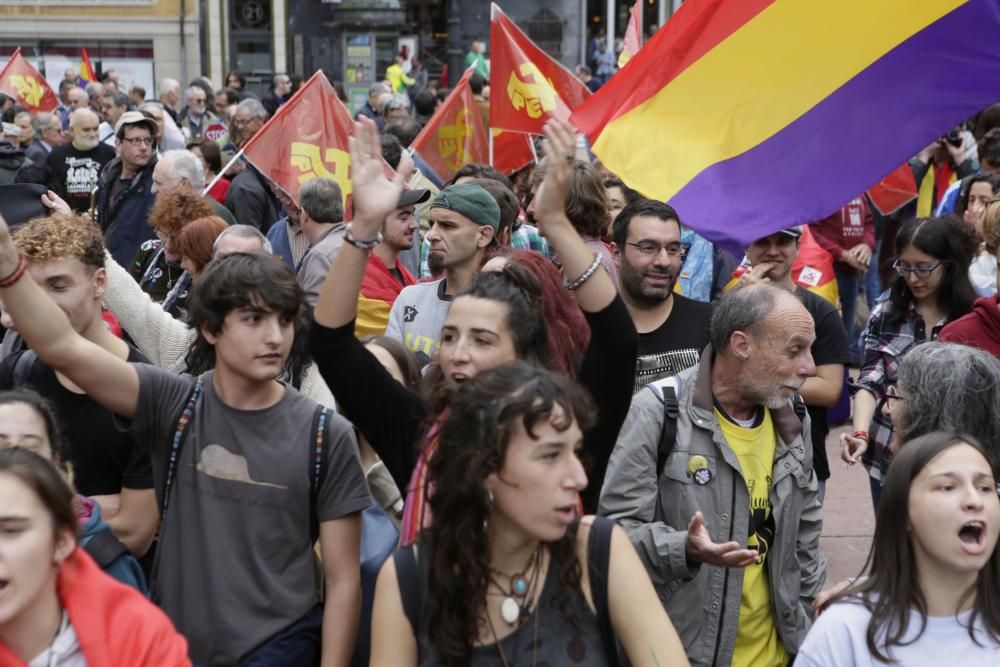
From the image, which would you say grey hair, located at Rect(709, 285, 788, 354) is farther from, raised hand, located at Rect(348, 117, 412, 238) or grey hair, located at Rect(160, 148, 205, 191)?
grey hair, located at Rect(160, 148, 205, 191)

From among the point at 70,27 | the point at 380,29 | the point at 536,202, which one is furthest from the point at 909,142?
the point at 70,27

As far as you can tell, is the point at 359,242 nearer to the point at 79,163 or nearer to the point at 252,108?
the point at 79,163

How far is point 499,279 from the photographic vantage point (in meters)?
3.86

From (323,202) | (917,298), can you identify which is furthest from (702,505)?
(323,202)

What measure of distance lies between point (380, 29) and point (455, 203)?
28.9 metres

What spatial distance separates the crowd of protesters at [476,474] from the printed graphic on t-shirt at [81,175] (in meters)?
7.07

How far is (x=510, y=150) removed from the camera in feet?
36.1

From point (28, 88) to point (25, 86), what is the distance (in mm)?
64

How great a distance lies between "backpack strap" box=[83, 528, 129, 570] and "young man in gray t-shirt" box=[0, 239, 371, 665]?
0.17 meters

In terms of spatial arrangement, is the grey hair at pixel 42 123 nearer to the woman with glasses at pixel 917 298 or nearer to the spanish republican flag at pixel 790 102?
the spanish republican flag at pixel 790 102

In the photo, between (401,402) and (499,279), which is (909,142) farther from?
(401,402)

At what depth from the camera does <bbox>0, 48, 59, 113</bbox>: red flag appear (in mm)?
17281

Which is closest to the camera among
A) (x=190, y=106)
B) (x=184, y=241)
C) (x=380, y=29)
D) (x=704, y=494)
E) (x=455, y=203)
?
(x=704, y=494)

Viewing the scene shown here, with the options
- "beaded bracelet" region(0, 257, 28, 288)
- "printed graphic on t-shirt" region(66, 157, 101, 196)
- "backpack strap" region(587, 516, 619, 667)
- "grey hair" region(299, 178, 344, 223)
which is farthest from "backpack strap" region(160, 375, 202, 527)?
"printed graphic on t-shirt" region(66, 157, 101, 196)
